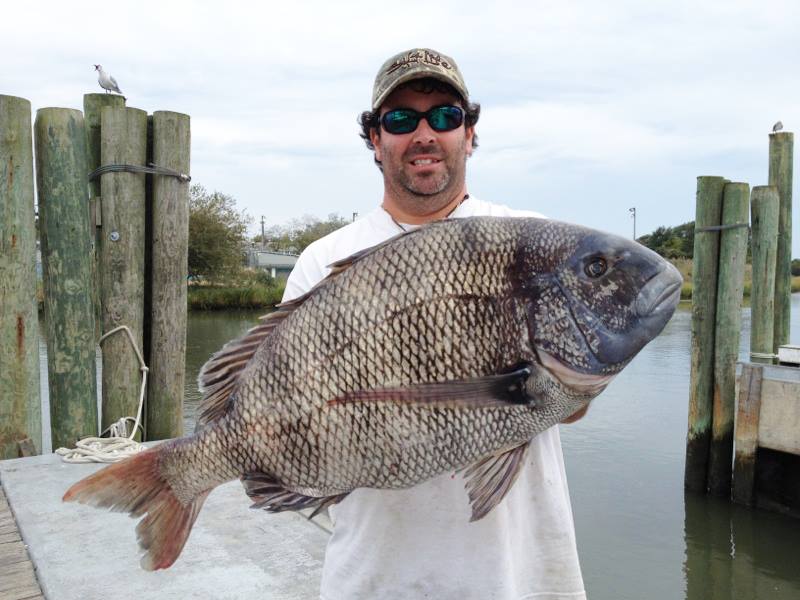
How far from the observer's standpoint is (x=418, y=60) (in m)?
2.10

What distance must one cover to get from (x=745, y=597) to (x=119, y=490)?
22.4 feet

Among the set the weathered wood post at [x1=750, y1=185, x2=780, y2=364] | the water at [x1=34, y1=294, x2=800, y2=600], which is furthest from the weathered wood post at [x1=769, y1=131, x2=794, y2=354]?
the water at [x1=34, y1=294, x2=800, y2=600]

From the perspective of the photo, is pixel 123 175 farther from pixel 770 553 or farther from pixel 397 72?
pixel 770 553

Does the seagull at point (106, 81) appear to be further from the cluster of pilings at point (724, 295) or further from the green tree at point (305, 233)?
the green tree at point (305, 233)

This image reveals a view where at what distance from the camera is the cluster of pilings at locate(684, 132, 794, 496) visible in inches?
295

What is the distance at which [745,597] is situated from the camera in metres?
6.83

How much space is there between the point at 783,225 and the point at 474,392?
8219 millimetres

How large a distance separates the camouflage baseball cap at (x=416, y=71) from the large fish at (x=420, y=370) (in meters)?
0.54

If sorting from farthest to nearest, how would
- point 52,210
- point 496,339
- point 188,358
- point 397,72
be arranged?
point 188,358, point 52,210, point 397,72, point 496,339

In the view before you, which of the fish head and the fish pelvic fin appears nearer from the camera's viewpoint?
the fish head

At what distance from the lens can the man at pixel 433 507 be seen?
1948 millimetres

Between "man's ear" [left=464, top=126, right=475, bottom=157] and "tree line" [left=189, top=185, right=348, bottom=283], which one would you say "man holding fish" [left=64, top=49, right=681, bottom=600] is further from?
"tree line" [left=189, top=185, right=348, bottom=283]

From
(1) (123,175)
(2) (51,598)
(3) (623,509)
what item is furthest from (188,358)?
(2) (51,598)

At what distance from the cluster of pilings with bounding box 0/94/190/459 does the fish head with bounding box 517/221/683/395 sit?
3.88 metres
